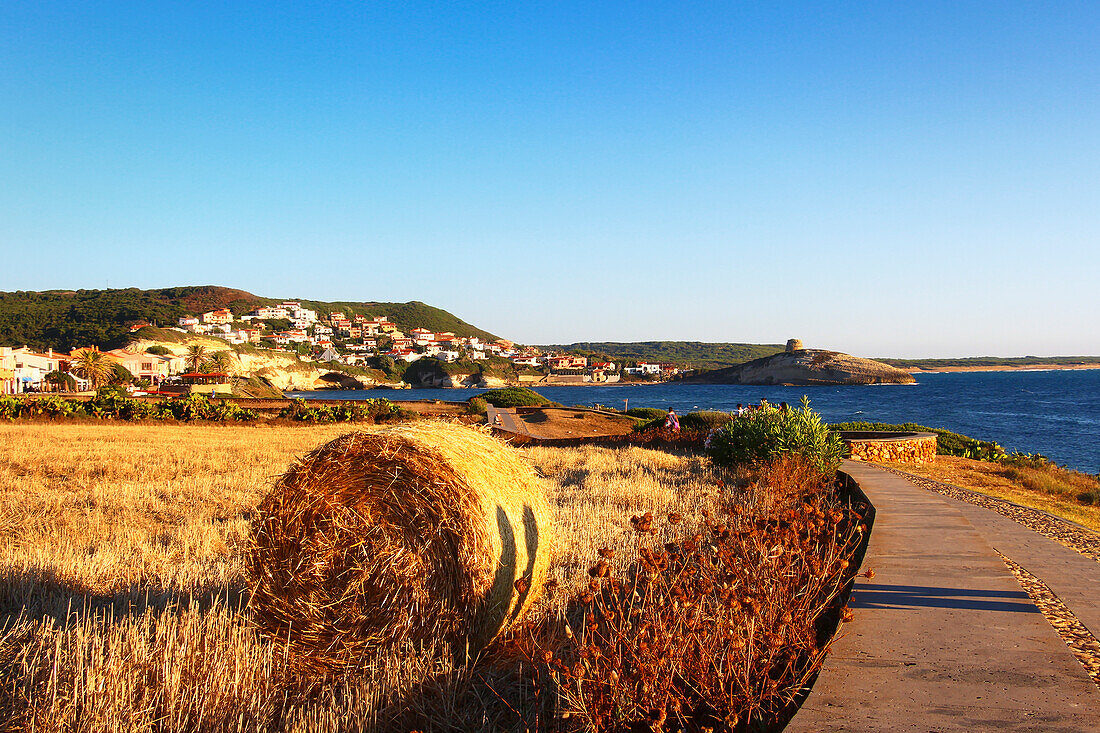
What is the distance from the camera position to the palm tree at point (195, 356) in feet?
301

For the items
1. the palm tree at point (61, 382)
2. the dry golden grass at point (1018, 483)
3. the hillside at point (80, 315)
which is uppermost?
the hillside at point (80, 315)

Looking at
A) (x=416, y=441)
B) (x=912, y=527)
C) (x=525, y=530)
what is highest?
(x=416, y=441)

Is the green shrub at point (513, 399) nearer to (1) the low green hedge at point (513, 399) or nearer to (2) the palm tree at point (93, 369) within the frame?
(1) the low green hedge at point (513, 399)

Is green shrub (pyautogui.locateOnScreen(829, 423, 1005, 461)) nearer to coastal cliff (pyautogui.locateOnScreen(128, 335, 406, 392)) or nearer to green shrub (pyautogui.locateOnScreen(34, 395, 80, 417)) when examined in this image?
green shrub (pyautogui.locateOnScreen(34, 395, 80, 417))

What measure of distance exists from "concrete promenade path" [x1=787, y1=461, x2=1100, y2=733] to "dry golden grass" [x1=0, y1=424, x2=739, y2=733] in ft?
6.61

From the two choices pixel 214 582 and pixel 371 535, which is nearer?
pixel 371 535

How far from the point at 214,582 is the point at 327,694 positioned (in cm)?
244


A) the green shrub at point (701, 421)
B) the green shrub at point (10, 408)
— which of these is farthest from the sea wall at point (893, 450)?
the green shrub at point (10, 408)

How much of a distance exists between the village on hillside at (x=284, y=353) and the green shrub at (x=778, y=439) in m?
57.4

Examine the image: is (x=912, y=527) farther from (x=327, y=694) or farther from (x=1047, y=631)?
(x=327, y=694)

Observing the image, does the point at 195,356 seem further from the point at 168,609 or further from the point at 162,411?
the point at 168,609

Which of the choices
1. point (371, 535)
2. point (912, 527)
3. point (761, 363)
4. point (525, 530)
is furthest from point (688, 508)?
point (761, 363)

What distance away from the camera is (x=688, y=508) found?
9.96 metres

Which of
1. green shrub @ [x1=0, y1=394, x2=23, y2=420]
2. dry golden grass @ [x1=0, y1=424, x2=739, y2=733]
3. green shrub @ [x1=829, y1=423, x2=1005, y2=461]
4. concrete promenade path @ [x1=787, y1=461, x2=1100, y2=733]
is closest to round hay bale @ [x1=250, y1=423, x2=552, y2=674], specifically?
dry golden grass @ [x1=0, y1=424, x2=739, y2=733]
